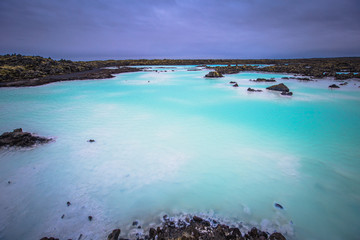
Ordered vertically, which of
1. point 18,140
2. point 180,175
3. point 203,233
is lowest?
point 180,175

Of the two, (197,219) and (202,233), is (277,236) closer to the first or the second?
(202,233)

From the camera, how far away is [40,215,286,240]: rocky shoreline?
2.90m

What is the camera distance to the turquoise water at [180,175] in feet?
10.9

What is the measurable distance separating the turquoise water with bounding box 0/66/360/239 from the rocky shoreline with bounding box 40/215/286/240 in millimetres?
197

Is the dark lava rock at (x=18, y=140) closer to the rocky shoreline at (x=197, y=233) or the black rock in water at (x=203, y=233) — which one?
the rocky shoreline at (x=197, y=233)

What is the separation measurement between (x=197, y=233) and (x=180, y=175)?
188 cm

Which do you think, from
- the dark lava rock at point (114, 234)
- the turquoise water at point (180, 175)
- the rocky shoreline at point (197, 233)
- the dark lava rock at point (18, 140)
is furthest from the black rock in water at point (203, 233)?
the dark lava rock at point (18, 140)

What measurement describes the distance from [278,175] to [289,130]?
4.30m

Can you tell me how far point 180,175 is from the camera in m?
4.73

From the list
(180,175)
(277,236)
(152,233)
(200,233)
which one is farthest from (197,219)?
(180,175)

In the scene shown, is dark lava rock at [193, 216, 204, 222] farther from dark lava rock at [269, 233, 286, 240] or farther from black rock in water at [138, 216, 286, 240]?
dark lava rock at [269, 233, 286, 240]

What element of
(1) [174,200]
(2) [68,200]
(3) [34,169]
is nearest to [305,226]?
(1) [174,200]

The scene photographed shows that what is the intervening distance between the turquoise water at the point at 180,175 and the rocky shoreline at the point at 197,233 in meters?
0.20

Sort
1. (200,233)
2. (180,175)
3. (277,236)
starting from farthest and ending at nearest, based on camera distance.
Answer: (180,175), (200,233), (277,236)
